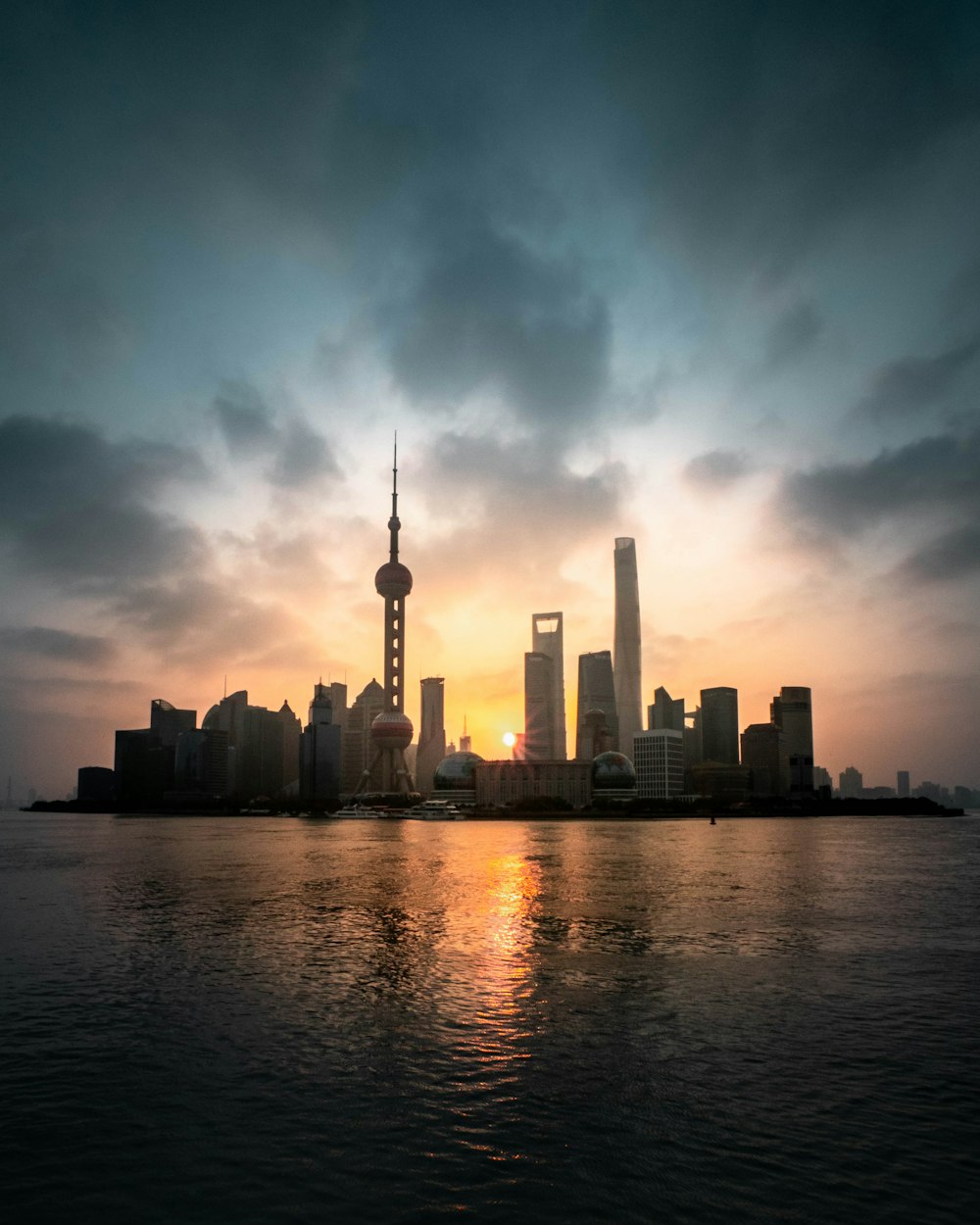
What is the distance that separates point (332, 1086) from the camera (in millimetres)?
24922

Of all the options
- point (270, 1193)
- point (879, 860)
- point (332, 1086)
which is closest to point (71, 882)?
point (332, 1086)

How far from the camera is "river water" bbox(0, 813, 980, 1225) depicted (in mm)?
18453

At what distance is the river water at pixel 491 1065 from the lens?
60.5ft

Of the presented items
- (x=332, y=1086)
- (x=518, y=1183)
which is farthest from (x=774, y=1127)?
(x=332, y=1086)

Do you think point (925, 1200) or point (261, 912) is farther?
point (261, 912)

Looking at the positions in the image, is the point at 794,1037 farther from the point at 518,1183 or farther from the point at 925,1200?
the point at 518,1183

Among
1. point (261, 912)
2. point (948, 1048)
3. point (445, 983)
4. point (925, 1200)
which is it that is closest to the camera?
point (925, 1200)

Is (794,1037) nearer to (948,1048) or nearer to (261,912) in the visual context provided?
(948,1048)

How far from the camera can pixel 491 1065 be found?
1053 inches

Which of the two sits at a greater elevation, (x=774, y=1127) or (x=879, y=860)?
(x=774, y=1127)

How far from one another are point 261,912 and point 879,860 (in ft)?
288

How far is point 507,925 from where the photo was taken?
2207 inches

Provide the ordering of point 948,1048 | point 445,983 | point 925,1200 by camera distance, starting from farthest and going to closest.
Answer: point 445,983
point 948,1048
point 925,1200

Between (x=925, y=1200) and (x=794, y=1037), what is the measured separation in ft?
38.2
